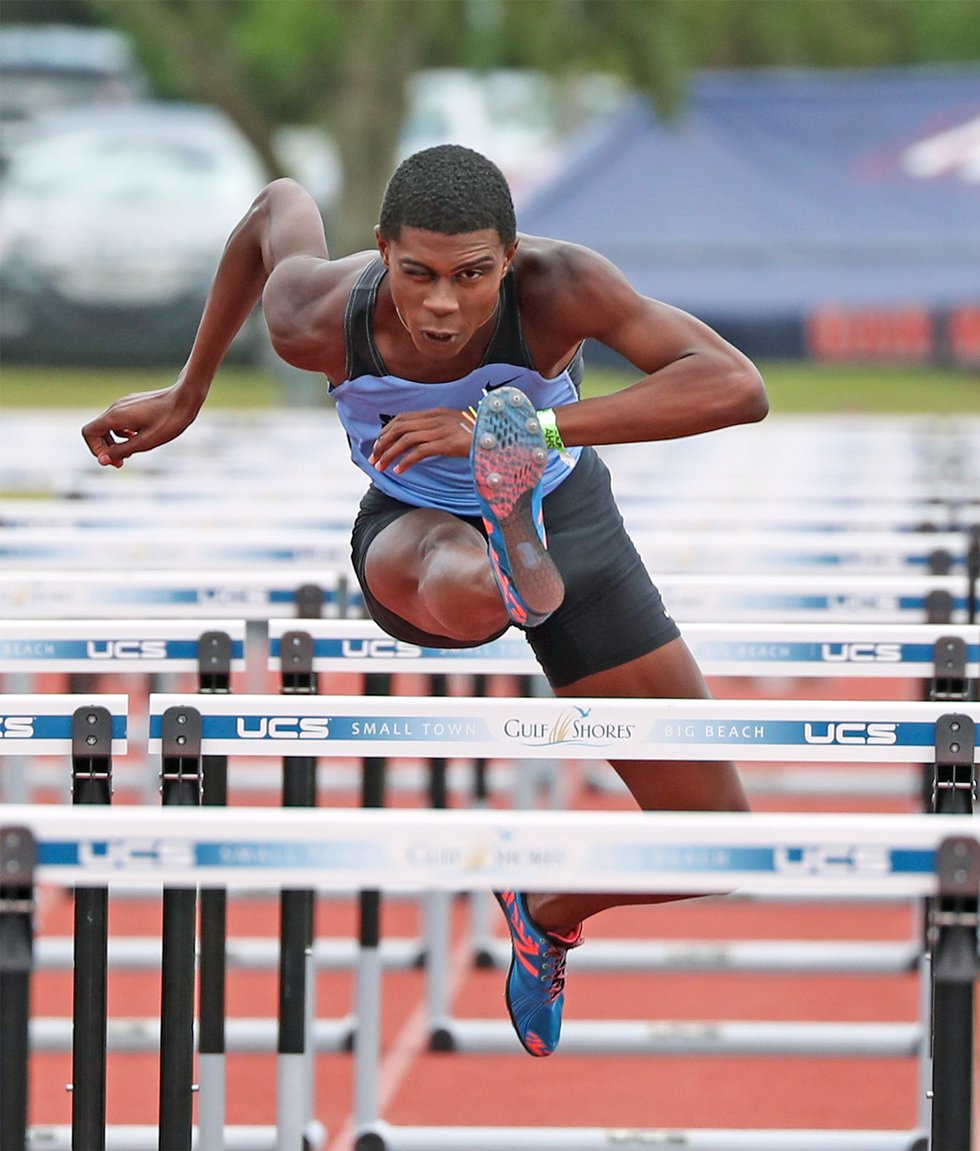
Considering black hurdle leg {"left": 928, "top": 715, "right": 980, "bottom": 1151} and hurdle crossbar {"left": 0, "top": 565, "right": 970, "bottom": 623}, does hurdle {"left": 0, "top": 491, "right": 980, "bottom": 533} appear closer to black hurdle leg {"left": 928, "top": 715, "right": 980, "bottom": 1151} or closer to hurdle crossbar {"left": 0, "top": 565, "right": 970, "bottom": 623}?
hurdle crossbar {"left": 0, "top": 565, "right": 970, "bottom": 623}

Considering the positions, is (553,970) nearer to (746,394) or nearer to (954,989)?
(746,394)

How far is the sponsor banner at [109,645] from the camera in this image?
4535mm

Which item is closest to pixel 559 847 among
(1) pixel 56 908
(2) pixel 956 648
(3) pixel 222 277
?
(2) pixel 956 648

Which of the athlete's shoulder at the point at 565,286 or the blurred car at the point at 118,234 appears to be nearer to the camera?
the athlete's shoulder at the point at 565,286

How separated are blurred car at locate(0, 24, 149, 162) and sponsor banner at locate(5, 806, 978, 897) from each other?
20.8 m

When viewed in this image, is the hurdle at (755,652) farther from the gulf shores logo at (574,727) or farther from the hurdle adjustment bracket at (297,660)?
the gulf shores logo at (574,727)

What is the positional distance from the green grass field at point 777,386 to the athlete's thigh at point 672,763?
48.3 ft

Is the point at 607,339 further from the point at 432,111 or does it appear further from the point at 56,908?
the point at 432,111

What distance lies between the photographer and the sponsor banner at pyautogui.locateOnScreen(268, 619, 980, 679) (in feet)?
15.2

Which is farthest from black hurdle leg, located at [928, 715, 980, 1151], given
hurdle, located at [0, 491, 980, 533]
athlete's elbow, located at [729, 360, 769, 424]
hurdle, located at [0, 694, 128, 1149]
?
hurdle, located at [0, 491, 980, 533]

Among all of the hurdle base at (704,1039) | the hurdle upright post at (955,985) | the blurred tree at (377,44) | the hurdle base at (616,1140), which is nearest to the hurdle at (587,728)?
the hurdle upright post at (955,985)

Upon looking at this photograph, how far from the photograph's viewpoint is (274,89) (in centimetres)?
2645

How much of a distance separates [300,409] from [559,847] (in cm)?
1277

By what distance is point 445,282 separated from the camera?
396 centimetres
